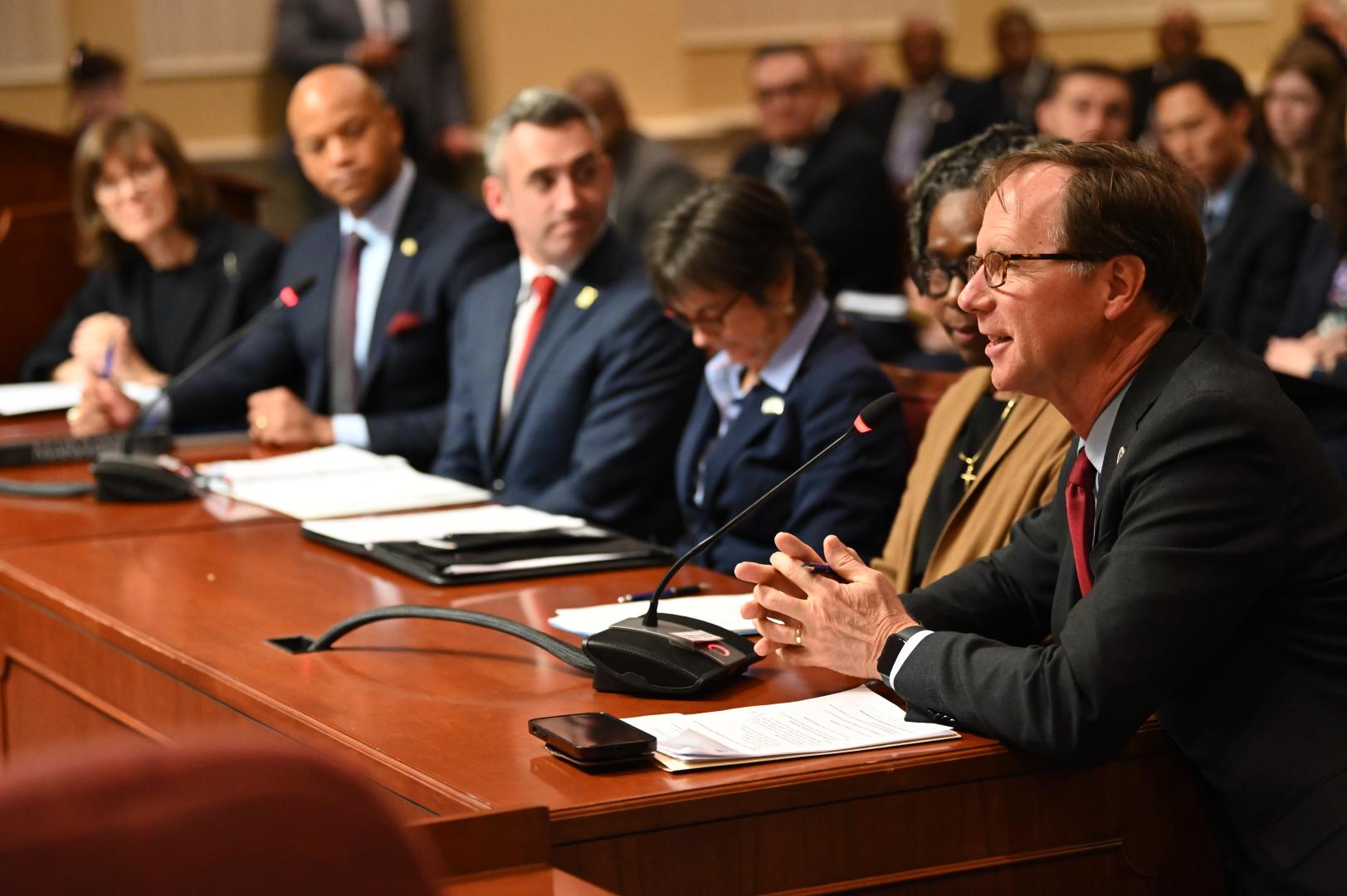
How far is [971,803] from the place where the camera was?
5.44 feet

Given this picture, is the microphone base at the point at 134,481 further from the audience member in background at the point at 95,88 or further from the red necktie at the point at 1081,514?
the audience member in background at the point at 95,88

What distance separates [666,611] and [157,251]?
2.87 m

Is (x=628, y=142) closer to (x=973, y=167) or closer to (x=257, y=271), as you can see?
(x=257, y=271)

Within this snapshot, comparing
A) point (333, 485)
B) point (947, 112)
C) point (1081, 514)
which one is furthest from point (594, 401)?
point (947, 112)

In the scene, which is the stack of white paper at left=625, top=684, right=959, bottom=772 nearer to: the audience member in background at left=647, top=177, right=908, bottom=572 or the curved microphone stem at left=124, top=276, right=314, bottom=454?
the audience member in background at left=647, top=177, right=908, bottom=572

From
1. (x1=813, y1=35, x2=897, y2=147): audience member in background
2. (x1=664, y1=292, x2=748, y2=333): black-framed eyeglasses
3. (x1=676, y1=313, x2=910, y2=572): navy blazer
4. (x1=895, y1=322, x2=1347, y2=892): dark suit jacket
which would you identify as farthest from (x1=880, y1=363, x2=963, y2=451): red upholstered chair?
(x1=813, y1=35, x2=897, y2=147): audience member in background

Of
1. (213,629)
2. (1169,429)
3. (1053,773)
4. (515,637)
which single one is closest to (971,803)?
(1053,773)

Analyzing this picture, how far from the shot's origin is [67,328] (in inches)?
184

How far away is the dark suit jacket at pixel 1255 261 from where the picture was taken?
14.4 ft

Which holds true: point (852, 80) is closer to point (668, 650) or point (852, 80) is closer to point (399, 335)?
point (399, 335)

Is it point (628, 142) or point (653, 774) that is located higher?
point (628, 142)

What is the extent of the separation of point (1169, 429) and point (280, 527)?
167 centimetres

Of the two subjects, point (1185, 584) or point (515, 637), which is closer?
point (1185, 584)

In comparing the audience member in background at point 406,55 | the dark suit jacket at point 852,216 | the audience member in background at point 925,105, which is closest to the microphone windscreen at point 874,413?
the dark suit jacket at point 852,216
